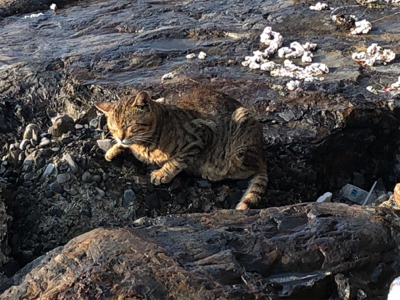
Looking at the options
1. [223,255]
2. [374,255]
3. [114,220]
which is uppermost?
[223,255]

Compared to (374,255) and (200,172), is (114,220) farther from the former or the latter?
(374,255)

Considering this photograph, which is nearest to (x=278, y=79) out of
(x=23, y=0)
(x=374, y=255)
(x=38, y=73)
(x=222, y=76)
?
(x=222, y=76)

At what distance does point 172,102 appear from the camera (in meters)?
5.52

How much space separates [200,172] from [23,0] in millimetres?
4767

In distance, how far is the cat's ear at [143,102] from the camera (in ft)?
14.9

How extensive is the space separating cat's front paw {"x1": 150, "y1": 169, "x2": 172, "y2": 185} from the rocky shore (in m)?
0.08

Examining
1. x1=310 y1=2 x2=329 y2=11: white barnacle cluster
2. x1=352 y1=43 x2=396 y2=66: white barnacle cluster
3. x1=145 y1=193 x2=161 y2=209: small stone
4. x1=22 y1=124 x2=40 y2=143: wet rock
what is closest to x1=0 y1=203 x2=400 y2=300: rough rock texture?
x1=145 y1=193 x2=161 y2=209: small stone

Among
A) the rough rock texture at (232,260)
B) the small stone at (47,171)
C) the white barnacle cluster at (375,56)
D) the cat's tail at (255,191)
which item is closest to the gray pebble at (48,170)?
the small stone at (47,171)

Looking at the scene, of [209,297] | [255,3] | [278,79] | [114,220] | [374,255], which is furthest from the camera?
[255,3]

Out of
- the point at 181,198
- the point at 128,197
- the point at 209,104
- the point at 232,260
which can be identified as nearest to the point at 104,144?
the point at 128,197

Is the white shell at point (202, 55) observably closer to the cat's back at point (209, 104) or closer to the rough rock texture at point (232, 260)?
the cat's back at point (209, 104)

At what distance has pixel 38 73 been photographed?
6.09m

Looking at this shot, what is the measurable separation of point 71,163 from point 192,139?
102cm

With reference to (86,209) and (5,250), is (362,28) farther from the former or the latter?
(5,250)
